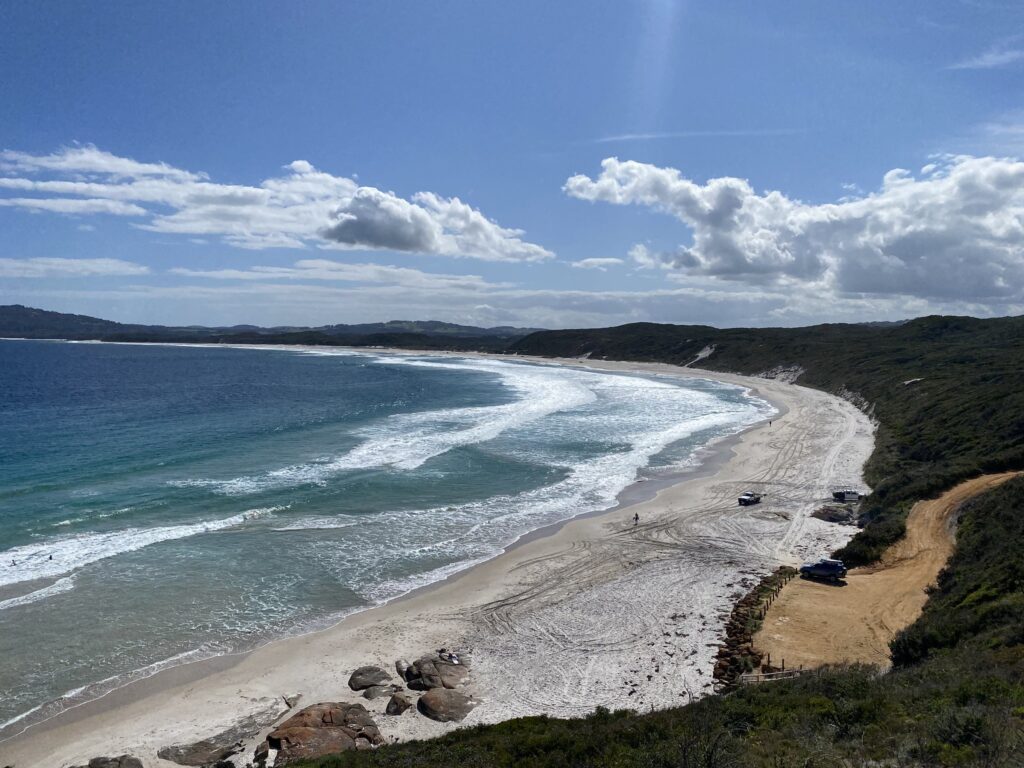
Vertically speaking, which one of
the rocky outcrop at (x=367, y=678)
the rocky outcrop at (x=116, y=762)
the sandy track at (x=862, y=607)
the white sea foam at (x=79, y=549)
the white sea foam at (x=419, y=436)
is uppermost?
the white sea foam at (x=419, y=436)

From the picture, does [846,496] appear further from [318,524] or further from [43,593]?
[43,593]

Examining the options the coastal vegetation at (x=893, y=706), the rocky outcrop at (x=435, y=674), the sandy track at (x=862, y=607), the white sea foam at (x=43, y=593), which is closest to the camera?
the coastal vegetation at (x=893, y=706)

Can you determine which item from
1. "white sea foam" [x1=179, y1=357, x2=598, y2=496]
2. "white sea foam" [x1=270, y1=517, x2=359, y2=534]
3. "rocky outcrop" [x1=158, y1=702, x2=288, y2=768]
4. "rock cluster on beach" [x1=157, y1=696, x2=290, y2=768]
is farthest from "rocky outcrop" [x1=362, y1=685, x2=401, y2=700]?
"white sea foam" [x1=179, y1=357, x2=598, y2=496]

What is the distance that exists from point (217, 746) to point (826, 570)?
2040cm

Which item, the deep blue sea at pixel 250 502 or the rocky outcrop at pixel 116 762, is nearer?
the rocky outcrop at pixel 116 762

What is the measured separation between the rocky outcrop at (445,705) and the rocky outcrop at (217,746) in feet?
12.6

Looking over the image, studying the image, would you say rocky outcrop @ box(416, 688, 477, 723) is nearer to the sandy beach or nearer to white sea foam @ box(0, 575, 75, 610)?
the sandy beach

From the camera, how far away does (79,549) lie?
2570cm

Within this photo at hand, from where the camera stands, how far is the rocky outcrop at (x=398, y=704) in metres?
16.3

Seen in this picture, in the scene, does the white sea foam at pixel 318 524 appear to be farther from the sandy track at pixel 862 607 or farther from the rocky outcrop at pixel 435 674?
the sandy track at pixel 862 607

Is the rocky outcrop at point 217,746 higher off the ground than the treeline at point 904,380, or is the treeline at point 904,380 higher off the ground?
the treeline at point 904,380

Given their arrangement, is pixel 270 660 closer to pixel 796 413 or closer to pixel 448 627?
pixel 448 627

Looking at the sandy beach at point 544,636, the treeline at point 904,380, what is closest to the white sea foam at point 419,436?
the sandy beach at point 544,636

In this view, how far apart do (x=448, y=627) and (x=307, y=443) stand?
29909 millimetres
